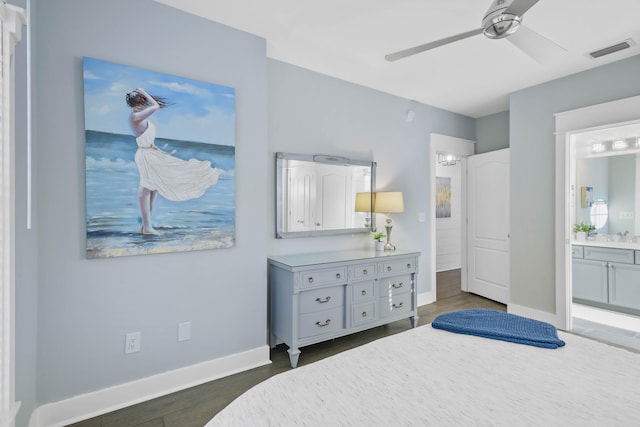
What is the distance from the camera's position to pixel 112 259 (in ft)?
6.66

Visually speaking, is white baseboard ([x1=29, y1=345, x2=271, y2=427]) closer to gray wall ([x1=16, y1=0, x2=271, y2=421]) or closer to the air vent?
gray wall ([x1=16, y1=0, x2=271, y2=421])

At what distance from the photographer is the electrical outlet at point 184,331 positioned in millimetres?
2256

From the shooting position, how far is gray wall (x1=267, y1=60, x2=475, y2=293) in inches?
118

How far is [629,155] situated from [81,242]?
5793 millimetres

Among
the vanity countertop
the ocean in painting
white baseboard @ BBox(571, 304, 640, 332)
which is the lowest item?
white baseboard @ BBox(571, 304, 640, 332)

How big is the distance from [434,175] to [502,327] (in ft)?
9.72

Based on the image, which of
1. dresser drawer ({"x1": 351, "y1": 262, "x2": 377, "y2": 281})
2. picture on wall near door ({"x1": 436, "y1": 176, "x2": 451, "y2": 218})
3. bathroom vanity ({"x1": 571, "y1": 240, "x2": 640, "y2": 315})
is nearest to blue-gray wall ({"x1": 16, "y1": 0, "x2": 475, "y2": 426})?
dresser drawer ({"x1": 351, "y1": 262, "x2": 377, "y2": 281})

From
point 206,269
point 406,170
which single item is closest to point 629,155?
point 406,170

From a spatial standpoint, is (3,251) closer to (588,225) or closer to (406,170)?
(406,170)

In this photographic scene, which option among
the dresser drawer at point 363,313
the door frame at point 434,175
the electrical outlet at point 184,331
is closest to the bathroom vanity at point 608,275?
the door frame at point 434,175

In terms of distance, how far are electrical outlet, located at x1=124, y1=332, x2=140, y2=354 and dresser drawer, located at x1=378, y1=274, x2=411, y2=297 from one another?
2.04 metres

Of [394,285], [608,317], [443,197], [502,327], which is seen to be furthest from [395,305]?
[443,197]

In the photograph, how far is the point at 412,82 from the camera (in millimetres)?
3465

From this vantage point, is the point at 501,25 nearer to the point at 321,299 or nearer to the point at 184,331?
the point at 321,299
